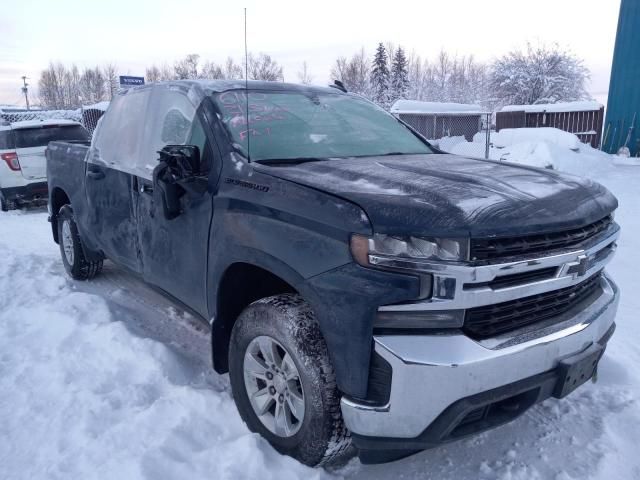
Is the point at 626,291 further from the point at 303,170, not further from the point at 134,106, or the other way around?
the point at 134,106

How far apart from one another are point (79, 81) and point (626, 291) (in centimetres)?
10812

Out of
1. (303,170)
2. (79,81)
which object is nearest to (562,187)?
(303,170)

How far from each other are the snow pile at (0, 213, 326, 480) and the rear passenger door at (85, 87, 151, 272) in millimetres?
583

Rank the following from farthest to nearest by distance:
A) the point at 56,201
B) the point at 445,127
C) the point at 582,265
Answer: the point at 445,127
the point at 56,201
the point at 582,265

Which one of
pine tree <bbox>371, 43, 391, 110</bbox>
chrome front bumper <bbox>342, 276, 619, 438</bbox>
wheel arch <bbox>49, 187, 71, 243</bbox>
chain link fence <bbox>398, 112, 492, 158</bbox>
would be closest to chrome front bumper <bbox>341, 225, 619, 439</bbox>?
chrome front bumper <bbox>342, 276, 619, 438</bbox>

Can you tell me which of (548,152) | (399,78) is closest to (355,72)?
(399,78)

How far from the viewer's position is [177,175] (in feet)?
9.41

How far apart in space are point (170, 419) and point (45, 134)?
9.21 m

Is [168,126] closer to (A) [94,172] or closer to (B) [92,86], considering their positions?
(A) [94,172]

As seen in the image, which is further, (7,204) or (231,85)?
(7,204)

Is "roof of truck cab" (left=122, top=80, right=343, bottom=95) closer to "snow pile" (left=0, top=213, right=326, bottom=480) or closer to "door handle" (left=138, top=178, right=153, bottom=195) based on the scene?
"door handle" (left=138, top=178, right=153, bottom=195)

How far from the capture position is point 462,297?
190 centimetres

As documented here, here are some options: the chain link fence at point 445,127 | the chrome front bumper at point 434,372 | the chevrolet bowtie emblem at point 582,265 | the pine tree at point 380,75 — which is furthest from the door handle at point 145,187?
the pine tree at point 380,75

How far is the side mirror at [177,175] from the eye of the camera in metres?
2.79
